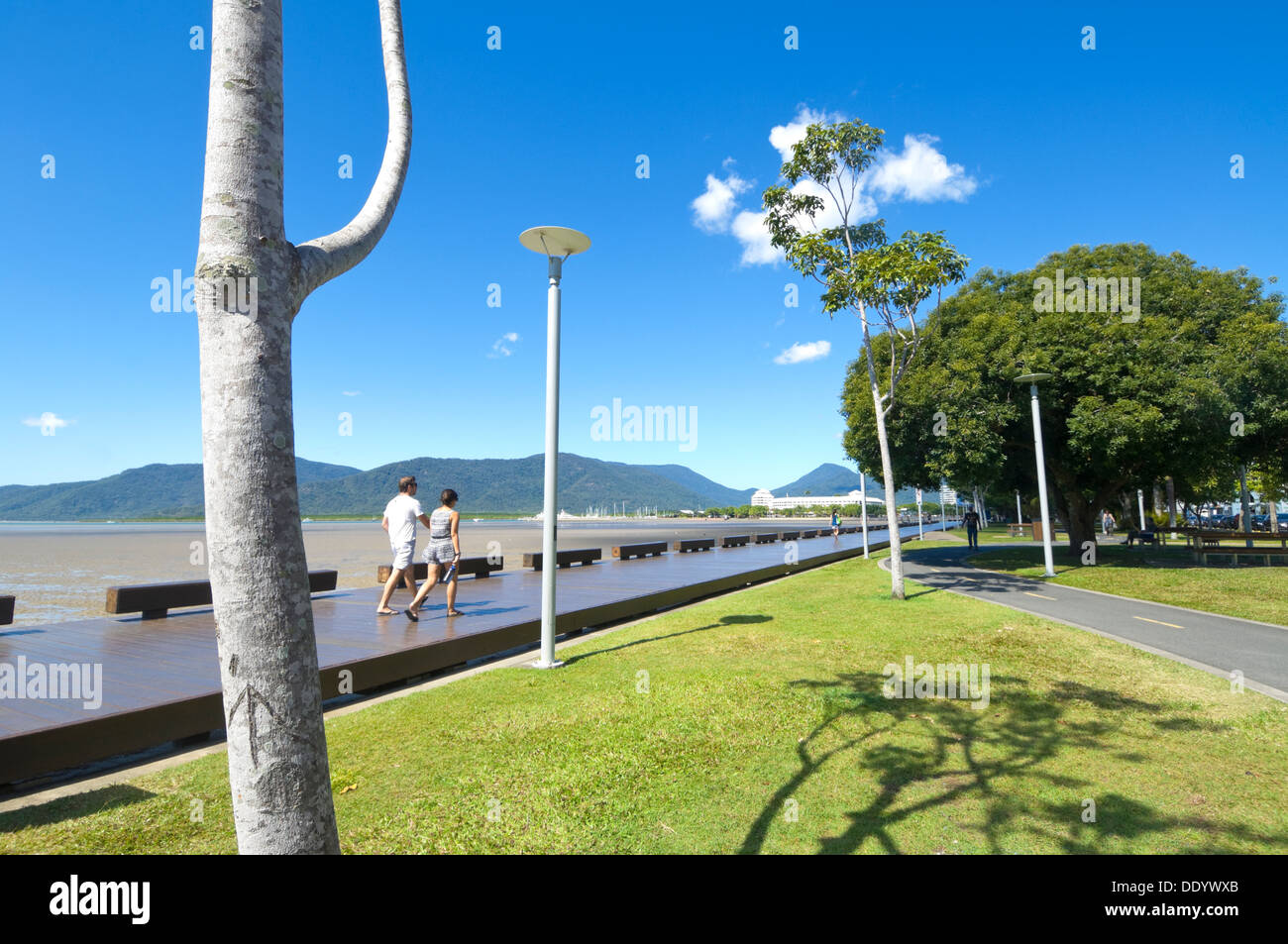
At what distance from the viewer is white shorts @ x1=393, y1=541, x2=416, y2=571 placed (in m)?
8.85

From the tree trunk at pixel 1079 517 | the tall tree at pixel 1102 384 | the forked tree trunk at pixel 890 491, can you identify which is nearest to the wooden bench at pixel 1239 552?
the tall tree at pixel 1102 384

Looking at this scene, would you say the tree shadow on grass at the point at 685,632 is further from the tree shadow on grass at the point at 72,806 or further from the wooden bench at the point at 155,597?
the tree shadow on grass at the point at 72,806

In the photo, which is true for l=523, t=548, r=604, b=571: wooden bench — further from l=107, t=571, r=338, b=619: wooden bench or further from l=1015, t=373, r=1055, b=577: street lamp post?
l=1015, t=373, r=1055, b=577: street lamp post

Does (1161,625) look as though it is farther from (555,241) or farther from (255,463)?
(255,463)

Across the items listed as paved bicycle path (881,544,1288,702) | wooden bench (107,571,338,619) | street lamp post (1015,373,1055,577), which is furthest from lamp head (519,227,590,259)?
street lamp post (1015,373,1055,577)

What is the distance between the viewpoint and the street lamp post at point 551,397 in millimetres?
7621

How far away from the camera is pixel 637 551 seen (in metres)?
22.4

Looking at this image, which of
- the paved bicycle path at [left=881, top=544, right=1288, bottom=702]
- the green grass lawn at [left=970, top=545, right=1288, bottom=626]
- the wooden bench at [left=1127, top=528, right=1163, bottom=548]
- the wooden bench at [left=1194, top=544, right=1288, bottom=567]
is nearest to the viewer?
the paved bicycle path at [left=881, top=544, right=1288, bottom=702]

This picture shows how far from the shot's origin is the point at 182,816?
375 cm

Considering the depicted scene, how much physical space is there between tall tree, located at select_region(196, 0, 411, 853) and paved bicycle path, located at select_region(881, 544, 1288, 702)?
844 centimetres
